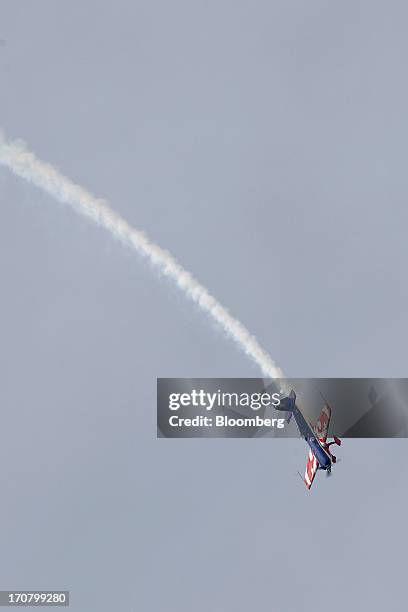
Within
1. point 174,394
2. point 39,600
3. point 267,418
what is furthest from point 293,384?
point 39,600

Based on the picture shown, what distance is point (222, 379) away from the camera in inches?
3890

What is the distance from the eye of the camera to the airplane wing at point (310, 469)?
308 ft

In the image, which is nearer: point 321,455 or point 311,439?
point 321,455

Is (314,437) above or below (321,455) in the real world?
above

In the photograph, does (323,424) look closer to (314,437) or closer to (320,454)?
(314,437)

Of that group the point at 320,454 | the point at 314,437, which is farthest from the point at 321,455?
the point at 314,437

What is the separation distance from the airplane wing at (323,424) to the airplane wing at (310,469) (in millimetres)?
1635

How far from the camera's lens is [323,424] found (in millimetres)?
94750

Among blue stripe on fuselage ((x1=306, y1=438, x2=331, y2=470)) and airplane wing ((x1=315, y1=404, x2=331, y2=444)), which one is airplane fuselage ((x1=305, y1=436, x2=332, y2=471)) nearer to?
blue stripe on fuselage ((x1=306, y1=438, x2=331, y2=470))

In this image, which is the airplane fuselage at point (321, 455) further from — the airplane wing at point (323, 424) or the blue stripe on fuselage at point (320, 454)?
the airplane wing at point (323, 424)

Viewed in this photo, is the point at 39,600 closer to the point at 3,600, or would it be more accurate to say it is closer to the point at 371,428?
the point at 3,600

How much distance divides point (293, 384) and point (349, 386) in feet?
16.4

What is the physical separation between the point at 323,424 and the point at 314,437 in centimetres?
127

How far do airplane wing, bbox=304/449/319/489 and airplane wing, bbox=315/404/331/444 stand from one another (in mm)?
1635
